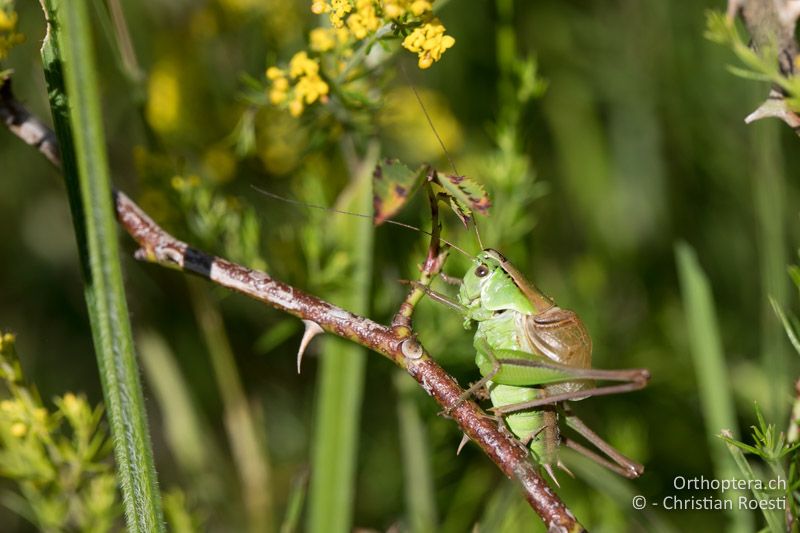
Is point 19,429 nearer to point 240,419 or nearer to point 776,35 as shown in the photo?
point 240,419

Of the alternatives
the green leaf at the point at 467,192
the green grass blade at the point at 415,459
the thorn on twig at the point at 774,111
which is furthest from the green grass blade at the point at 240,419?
the thorn on twig at the point at 774,111

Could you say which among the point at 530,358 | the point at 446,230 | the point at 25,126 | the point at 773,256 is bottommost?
the point at 530,358

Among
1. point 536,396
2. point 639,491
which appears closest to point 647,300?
point 639,491

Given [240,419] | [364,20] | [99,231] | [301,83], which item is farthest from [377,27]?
[240,419]

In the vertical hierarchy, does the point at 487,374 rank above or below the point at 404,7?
below

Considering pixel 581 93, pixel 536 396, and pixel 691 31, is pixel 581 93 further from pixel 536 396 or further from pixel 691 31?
pixel 536 396

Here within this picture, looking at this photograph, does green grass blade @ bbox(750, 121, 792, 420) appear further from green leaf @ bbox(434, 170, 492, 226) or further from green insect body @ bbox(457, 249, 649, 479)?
green leaf @ bbox(434, 170, 492, 226)

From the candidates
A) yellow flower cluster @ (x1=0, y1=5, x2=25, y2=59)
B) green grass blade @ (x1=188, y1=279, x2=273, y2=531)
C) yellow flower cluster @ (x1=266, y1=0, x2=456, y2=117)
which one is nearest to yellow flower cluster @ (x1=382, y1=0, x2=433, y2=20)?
yellow flower cluster @ (x1=266, y1=0, x2=456, y2=117)
